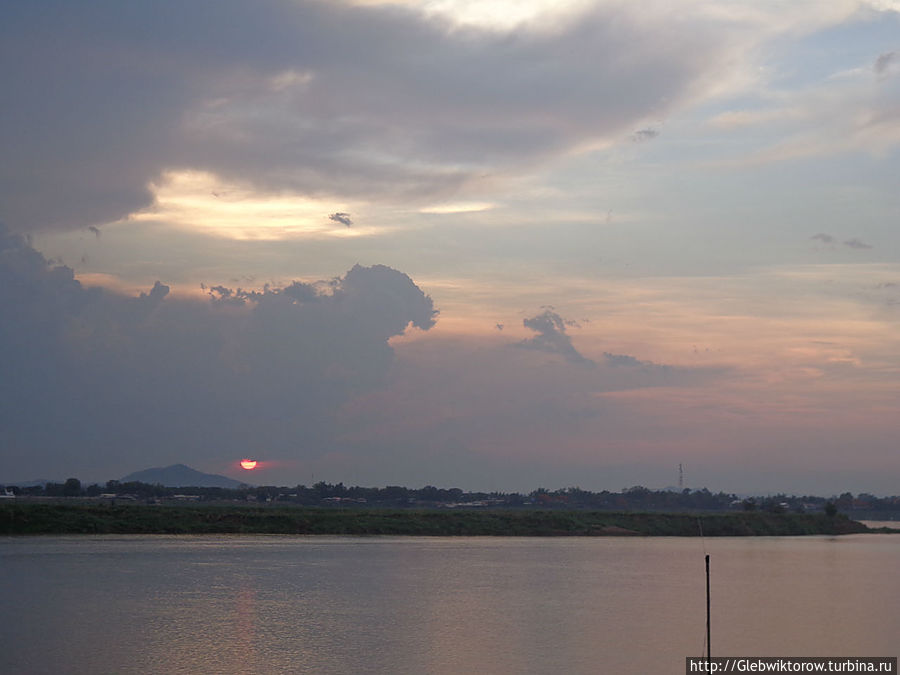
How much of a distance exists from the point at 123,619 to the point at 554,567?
32.2 metres

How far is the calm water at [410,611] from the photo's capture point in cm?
2945

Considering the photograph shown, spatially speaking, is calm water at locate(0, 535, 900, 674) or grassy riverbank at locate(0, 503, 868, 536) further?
grassy riverbank at locate(0, 503, 868, 536)

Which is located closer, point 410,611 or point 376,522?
point 410,611

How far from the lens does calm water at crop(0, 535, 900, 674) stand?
2945 centimetres

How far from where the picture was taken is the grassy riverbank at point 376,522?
9038cm

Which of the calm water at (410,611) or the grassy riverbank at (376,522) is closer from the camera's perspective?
the calm water at (410,611)

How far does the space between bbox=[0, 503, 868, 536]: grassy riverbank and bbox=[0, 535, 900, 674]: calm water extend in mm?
19957

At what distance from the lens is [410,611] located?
39500mm

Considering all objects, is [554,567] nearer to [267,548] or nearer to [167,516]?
[267,548]

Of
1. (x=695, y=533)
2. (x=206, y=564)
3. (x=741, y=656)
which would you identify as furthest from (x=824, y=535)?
(x=741, y=656)

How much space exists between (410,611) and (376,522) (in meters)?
70.3

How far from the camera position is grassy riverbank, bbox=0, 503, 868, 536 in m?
90.4

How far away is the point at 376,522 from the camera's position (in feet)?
357

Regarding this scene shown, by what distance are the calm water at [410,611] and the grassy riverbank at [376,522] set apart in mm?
19957
